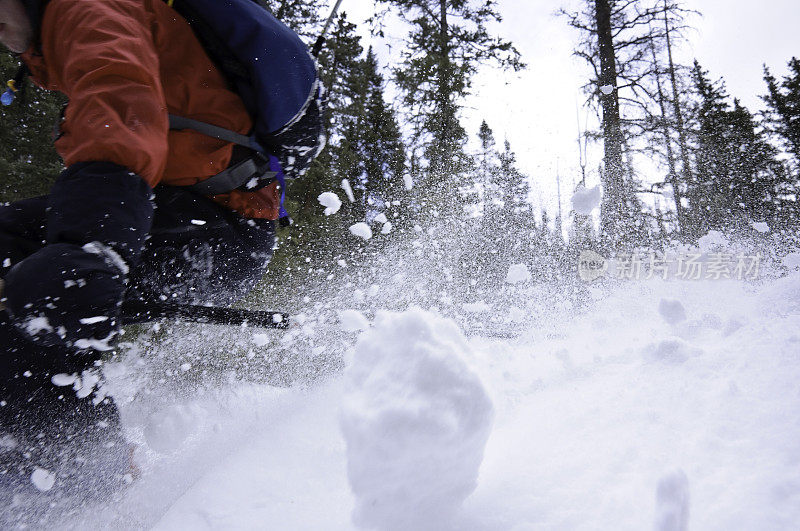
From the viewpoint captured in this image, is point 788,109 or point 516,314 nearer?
point 516,314

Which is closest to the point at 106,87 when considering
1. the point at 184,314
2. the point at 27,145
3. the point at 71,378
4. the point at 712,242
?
the point at 184,314

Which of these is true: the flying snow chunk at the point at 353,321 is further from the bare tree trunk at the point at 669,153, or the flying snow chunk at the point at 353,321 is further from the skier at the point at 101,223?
the bare tree trunk at the point at 669,153

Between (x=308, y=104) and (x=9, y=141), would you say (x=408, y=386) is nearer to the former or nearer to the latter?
(x=308, y=104)

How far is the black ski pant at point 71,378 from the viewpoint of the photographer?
137 cm

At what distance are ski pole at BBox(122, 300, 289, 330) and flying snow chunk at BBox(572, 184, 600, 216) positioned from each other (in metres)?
4.75

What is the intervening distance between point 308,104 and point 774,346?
1.94 meters

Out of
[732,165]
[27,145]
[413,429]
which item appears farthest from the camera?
[732,165]

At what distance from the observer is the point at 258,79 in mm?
1419

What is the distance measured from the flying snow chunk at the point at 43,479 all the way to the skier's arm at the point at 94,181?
66cm

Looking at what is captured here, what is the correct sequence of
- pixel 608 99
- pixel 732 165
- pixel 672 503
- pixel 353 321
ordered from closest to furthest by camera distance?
pixel 672 503, pixel 353 321, pixel 608 99, pixel 732 165

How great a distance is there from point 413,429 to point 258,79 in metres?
1.20

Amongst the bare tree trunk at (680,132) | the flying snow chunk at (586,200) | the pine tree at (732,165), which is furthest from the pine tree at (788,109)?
the flying snow chunk at (586,200)

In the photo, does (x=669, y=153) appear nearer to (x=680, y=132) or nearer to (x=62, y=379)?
(x=680, y=132)

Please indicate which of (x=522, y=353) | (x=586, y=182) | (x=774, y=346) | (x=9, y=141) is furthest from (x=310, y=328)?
(x=586, y=182)
